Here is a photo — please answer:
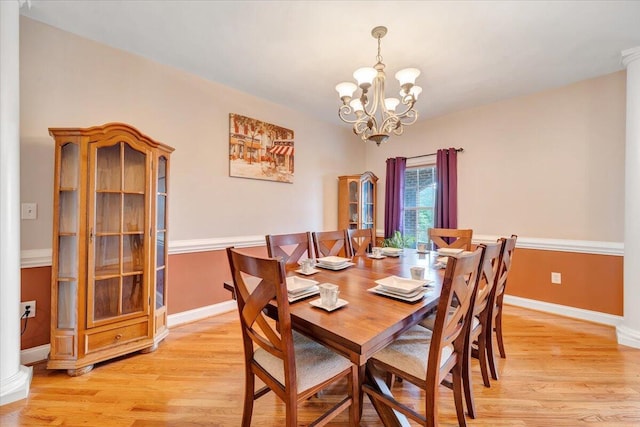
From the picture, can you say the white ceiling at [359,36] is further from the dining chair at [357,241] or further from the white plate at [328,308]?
the white plate at [328,308]

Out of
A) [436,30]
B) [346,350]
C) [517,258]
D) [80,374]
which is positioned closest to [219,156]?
[80,374]

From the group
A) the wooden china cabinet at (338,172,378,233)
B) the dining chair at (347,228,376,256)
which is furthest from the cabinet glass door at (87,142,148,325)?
the wooden china cabinet at (338,172,378,233)

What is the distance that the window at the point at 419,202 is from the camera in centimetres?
397

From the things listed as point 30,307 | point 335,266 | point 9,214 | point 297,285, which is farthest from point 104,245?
point 335,266

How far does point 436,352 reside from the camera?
1072 millimetres

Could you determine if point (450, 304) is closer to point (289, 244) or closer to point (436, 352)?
point (436, 352)

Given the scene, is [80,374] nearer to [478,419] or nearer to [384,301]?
[384,301]

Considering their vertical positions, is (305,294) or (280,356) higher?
(305,294)

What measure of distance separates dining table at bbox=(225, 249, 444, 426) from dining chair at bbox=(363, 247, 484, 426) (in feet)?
0.32

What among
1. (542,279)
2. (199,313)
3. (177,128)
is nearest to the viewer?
(177,128)

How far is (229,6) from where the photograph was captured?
70.2 inches

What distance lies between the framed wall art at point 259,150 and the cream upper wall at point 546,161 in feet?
6.16

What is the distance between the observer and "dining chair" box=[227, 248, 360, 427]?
982 mm

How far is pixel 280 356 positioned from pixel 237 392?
0.91 meters
